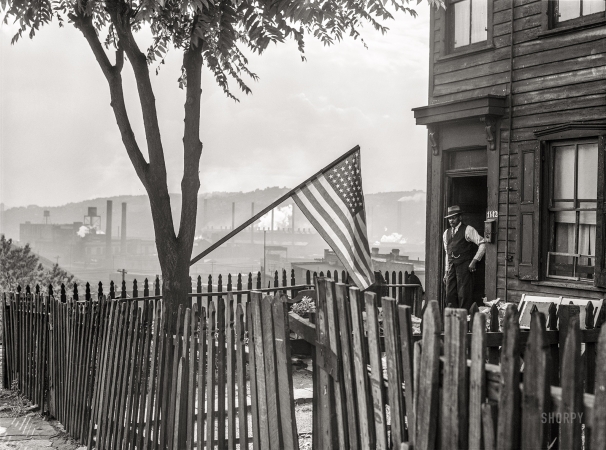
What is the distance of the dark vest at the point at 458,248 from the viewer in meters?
11.4

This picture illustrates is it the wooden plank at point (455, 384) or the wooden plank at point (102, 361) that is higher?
the wooden plank at point (455, 384)

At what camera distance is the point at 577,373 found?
209cm

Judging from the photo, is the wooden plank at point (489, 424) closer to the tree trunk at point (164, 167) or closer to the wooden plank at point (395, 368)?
the wooden plank at point (395, 368)

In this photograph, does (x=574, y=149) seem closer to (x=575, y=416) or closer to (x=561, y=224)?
(x=561, y=224)

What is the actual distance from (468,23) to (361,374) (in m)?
10.4

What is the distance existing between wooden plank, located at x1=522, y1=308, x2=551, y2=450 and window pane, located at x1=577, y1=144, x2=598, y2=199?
8.52m

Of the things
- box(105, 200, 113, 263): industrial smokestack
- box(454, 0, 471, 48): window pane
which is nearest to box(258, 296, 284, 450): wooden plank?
box(454, 0, 471, 48): window pane

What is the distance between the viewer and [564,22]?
34.3ft

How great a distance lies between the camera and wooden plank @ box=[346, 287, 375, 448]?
3078 millimetres

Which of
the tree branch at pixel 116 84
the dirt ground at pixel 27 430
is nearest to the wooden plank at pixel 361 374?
the dirt ground at pixel 27 430

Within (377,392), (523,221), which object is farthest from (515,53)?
(377,392)

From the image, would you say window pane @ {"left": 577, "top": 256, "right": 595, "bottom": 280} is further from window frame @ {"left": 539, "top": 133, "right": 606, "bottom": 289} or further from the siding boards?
the siding boards

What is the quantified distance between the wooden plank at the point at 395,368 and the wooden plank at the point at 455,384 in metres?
0.32

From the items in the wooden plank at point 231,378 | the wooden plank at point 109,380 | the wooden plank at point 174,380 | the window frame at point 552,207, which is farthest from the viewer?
the window frame at point 552,207
